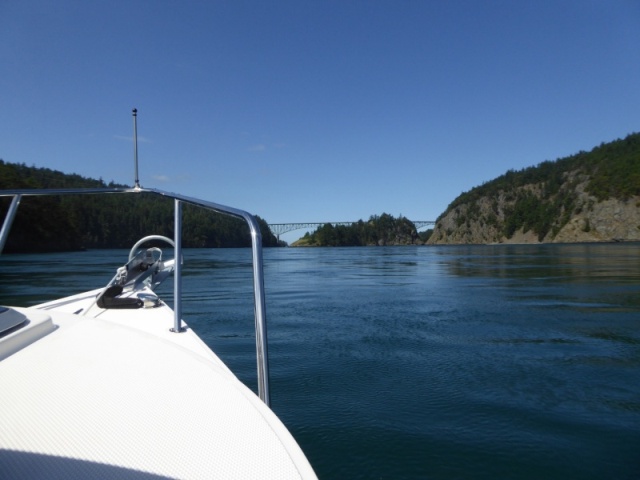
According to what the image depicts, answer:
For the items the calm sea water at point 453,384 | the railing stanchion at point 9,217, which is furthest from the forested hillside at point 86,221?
the railing stanchion at point 9,217

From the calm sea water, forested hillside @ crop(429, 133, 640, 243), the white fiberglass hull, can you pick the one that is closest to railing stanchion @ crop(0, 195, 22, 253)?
the white fiberglass hull

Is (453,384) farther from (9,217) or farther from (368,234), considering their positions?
(368,234)

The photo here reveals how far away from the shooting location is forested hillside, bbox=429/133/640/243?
407 ft

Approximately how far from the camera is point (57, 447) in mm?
1240

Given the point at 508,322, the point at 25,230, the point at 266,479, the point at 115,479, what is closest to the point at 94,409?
the point at 115,479

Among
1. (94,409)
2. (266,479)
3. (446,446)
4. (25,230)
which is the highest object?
(25,230)

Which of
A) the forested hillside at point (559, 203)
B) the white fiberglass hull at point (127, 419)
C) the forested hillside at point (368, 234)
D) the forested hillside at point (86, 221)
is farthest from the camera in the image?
the forested hillside at point (368, 234)

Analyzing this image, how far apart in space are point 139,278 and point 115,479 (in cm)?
515

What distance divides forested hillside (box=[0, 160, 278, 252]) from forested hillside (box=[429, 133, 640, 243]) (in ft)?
295

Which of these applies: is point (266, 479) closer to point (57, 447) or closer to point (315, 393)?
point (57, 447)

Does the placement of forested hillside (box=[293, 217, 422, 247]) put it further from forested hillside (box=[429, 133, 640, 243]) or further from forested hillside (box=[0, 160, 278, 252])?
forested hillside (box=[0, 160, 278, 252])

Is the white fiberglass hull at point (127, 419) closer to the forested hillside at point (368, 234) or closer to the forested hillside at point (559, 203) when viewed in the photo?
the forested hillside at point (559, 203)

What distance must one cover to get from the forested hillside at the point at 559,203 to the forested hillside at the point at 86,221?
3537 inches

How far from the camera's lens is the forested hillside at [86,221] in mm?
49406
